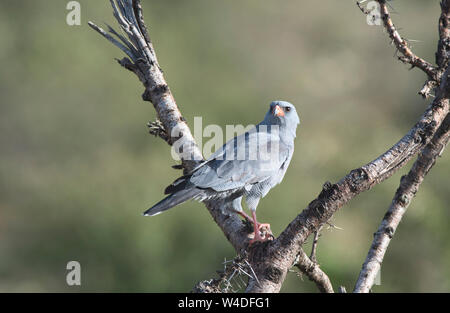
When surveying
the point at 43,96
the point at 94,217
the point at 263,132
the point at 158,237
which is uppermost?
the point at 43,96

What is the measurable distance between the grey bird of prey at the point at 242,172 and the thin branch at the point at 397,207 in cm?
63

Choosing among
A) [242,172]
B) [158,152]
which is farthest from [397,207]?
[158,152]

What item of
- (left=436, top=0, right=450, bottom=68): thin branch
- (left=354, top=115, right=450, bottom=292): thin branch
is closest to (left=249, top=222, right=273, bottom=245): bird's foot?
(left=354, top=115, right=450, bottom=292): thin branch

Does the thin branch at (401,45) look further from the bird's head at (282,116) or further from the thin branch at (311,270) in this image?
the thin branch at (311,270)

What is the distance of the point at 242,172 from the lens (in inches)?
124

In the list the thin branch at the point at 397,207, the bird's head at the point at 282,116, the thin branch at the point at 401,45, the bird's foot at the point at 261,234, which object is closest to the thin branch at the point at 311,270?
the bird's foot at the point at 261,234

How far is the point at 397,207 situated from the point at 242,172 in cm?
95

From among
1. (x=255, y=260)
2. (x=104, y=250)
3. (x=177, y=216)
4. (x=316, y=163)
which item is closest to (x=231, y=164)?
(x=255, y=260)

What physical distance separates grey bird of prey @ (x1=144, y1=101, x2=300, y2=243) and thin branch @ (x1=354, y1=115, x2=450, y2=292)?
63 centimetres

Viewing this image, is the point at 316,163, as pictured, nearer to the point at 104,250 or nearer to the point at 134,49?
the point at 104,250

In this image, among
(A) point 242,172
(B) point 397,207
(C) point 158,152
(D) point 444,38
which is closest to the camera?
(B) point 397,207

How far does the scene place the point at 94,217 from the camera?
22.6ft

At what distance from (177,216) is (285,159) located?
3513mm

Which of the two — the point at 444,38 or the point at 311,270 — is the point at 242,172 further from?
the point at 444,38
